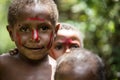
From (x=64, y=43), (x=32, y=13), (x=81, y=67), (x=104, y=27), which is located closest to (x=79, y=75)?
(x=81, y=67)

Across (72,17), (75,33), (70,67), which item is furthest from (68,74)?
(72,17)

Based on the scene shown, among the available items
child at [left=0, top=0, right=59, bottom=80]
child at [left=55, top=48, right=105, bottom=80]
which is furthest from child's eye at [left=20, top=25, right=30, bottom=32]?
child at [left=55, top=48, right=105, bottom=80]

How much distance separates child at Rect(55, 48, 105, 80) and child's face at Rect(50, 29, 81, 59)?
181 centimetres

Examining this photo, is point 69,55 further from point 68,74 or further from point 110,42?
point 110,42

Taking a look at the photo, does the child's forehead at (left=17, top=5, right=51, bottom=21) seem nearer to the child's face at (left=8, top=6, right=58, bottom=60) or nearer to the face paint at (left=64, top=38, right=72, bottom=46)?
the child's face at (left=8, top=6, right=58, bottom=60)

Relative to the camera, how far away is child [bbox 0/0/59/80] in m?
3.65

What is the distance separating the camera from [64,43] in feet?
15.8

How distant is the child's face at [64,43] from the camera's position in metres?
4.77

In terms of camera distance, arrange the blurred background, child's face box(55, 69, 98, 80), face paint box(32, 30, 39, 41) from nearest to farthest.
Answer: child's face box(55, 69, 98, 80)
face paint box(32, 30, 39, 41)
the blurred background

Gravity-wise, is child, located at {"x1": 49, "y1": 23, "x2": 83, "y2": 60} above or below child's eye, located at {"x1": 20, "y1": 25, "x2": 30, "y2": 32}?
below

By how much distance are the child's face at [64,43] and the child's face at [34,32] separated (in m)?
1.02

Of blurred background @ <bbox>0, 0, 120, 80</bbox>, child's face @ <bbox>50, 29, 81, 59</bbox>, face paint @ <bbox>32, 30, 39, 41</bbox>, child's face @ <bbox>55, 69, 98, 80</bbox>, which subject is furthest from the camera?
blurred background @ <bbox>0, 0, 120, 80</bbox>

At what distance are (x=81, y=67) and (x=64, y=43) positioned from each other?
6.37 ft

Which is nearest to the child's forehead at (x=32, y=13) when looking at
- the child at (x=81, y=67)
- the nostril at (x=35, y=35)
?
the nostril at (x=35, y=35)
